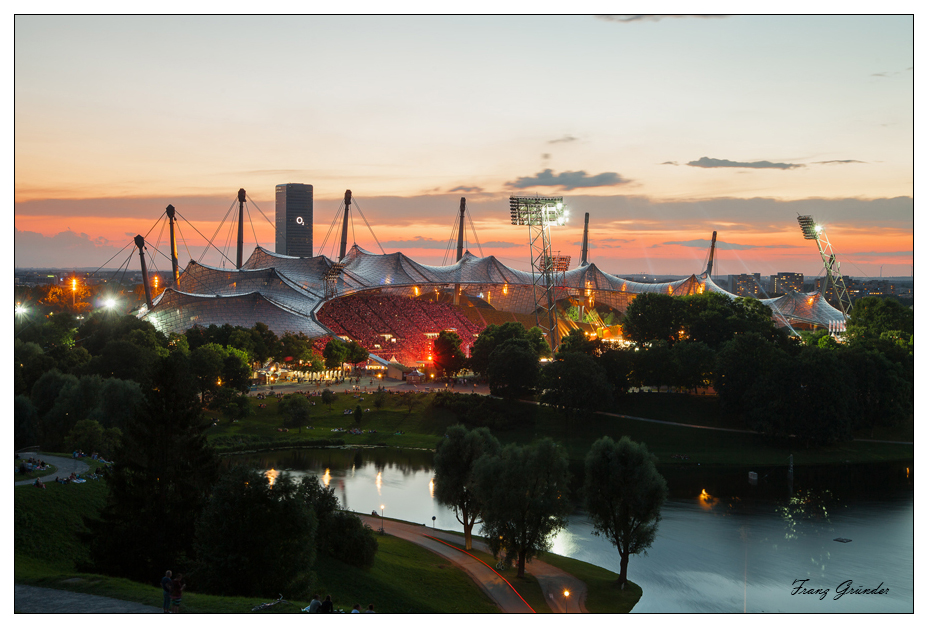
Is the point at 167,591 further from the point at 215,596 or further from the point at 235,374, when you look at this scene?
the point at 235,374

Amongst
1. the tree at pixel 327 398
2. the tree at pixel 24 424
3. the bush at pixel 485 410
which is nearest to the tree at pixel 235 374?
the tree at pixel 327 398

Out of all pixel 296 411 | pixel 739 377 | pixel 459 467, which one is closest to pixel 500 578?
pixel 459 467

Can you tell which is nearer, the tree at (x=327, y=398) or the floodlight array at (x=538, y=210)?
the tree at (x=327, y=398)

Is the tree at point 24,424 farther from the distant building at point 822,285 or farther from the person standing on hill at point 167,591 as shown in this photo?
the distant building at point 822,285

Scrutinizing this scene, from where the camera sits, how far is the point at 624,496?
2227 cm

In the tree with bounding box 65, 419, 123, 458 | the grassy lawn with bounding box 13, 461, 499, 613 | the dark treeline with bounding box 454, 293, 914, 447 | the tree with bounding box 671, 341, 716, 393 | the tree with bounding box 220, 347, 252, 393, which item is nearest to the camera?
the grassy lawn with bounding box 13, 461, 499, 613

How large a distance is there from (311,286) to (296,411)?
1174 inches

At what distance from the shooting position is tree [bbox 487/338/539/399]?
41.9 m

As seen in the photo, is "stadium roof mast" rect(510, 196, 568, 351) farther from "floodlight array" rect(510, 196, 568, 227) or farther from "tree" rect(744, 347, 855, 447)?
"tree" rect(744, 347, 855, 447)

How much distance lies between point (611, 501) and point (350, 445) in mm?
18490

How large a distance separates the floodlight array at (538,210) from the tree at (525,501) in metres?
26.2


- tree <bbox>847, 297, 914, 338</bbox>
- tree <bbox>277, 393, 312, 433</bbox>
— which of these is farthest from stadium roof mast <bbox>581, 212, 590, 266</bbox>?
tree <bbox>277, 393, 312, 433</bbox>

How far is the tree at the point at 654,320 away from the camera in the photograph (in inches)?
2052

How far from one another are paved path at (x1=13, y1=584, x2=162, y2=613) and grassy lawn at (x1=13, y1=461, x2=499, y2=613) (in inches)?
11.2
